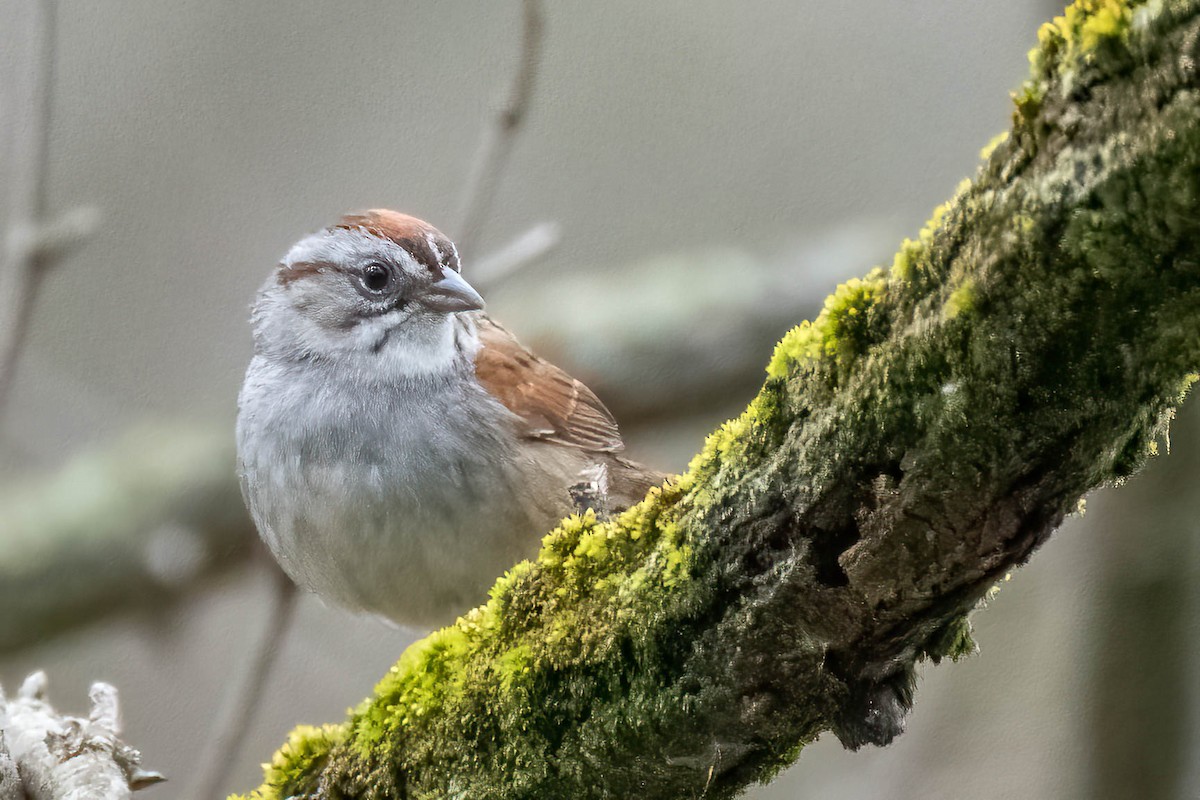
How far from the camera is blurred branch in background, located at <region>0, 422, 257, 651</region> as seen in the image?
3393 millimetres

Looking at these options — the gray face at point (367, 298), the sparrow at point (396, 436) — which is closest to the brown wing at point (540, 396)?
the sparrow at point (396, 436)

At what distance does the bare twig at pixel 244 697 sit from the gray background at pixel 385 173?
0.18 meters

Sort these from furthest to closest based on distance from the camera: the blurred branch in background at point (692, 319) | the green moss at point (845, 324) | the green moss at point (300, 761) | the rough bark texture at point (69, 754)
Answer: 1. the blurred branch in background at point (692, 319)
2. the rough bark texture at point (69, 754)
3. the green moss at point (300, 761)
4. the green moss at point (845, 324)

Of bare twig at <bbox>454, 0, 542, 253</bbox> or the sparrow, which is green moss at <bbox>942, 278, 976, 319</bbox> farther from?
bare twig at <bbox>454, 0, 542, 253</bbox>

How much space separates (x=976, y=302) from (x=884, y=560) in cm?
29

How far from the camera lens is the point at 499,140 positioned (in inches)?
123

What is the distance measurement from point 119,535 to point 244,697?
26.4 inches

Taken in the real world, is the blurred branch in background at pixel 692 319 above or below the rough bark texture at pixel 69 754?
above

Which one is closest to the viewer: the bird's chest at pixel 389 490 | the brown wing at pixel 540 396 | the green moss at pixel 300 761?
the green moss at pixel 300 761

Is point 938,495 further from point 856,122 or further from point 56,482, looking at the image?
point 56,482

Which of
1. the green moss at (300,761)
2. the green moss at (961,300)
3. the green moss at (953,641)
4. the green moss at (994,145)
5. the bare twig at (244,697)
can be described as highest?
the bare twig at (244,697)

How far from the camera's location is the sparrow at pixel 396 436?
2266 mm

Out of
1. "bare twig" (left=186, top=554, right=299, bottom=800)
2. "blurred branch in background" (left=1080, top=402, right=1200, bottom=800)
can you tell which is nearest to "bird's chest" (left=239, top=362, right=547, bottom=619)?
"bare twig" (left=186, top=554, right=299, bottom=800)

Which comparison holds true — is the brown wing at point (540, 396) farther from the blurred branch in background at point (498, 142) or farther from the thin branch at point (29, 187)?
the thin branch at point (29, 187)
